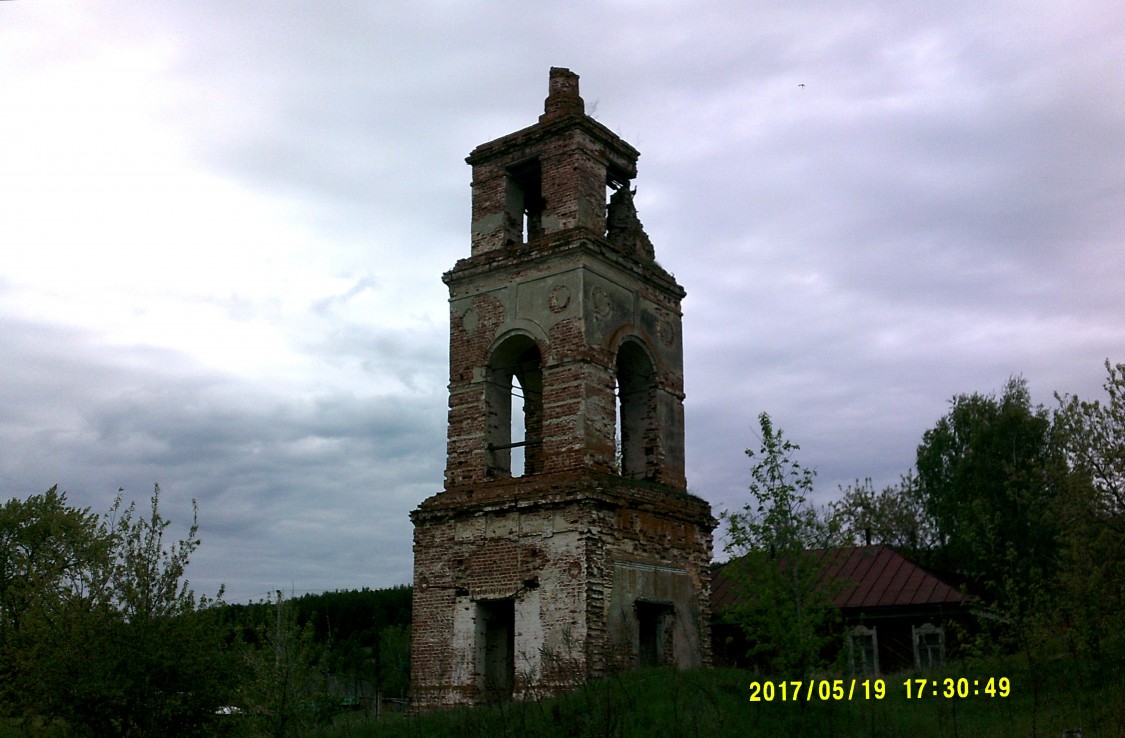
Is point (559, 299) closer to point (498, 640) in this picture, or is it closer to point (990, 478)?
point (498, 640)

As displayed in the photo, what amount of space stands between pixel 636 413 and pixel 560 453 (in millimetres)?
2330

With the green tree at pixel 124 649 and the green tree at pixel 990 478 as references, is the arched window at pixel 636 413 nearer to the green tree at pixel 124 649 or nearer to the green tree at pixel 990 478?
the green tree at pixel 124 649

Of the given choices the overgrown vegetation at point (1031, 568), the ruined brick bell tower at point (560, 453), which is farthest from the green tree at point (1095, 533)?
the ruined brick bell tower at point (560, 453)

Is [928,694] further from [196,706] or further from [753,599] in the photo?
[196,706]

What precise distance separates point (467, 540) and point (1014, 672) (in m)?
8.20

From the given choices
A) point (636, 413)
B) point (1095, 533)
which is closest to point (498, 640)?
point (636, 413)

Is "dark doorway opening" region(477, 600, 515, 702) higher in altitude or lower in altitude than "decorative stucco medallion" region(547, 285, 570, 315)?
lower

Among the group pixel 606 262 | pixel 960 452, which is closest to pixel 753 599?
pixel 606 262

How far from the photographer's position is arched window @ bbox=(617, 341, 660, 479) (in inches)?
634
